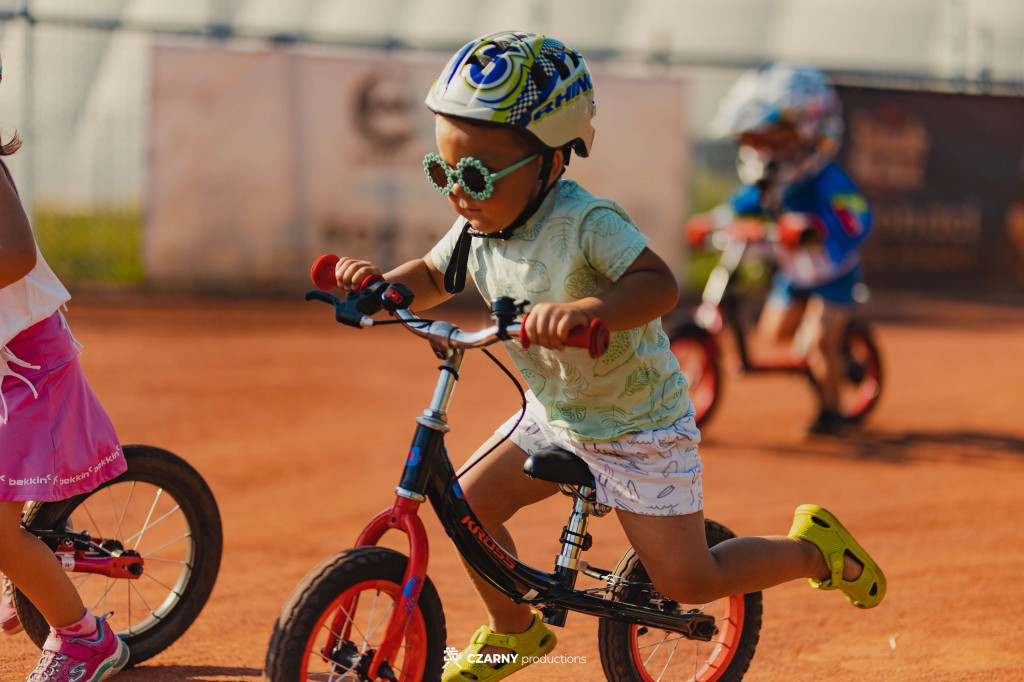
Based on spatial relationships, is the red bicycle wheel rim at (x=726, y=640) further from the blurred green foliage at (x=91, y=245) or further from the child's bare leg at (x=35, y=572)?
the blurred green foliage at (x=91, y=245)

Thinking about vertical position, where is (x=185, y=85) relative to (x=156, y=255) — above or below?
above

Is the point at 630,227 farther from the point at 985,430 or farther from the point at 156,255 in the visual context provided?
the point at 156,255

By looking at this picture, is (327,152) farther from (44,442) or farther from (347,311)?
(347,311)

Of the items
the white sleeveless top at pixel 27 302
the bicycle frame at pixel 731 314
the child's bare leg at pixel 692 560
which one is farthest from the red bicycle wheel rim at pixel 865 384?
the white sleeveless top at pixel 27 302

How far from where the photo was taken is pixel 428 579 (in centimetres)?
279

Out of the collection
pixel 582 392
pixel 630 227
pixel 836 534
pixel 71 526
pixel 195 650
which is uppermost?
pixel 630 227

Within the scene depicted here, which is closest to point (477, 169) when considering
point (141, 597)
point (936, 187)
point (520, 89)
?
point (520, 89)

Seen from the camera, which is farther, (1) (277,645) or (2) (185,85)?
(2) (185,85)

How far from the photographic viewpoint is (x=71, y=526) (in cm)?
347

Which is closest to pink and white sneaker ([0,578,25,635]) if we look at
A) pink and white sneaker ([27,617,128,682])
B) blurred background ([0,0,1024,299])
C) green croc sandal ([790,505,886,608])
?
pink and white sneaker ([27,617,128,682])

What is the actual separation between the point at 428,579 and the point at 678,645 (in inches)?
49.4

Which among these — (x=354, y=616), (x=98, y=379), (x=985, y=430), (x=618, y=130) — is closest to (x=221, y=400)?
(x=98, y=379)

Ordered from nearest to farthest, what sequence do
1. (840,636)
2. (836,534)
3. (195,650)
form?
(836,534)
(195,650)
(840,636)

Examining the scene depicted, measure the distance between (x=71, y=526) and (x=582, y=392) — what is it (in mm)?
1568
